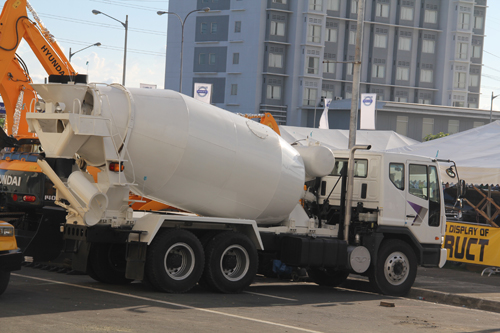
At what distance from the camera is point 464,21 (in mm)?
92500

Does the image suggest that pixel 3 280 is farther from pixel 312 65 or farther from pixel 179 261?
pixel 312 65

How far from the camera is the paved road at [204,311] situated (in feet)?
29.2

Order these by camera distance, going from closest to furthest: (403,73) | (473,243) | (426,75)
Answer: (473,243) < (403,73) < (426,75)

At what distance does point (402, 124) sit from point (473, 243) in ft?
210

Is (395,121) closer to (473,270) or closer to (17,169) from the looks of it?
(473,270)

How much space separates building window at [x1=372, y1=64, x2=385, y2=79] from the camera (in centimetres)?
8812

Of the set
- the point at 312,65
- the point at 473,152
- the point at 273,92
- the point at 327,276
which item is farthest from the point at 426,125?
the point at 327,276

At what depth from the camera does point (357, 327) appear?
9.97 meters

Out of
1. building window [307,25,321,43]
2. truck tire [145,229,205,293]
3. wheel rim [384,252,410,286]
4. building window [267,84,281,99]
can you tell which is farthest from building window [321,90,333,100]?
truck tire [145,229,205,293]

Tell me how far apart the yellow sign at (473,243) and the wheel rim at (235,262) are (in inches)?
321

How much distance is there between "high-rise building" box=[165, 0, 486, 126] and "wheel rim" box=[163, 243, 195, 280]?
69.5m

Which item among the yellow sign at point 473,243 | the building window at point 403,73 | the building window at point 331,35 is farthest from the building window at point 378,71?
the yellow sign at point 473,243

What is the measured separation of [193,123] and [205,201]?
56.0 inches

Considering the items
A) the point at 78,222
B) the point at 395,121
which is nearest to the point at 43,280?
the point at 78,222
